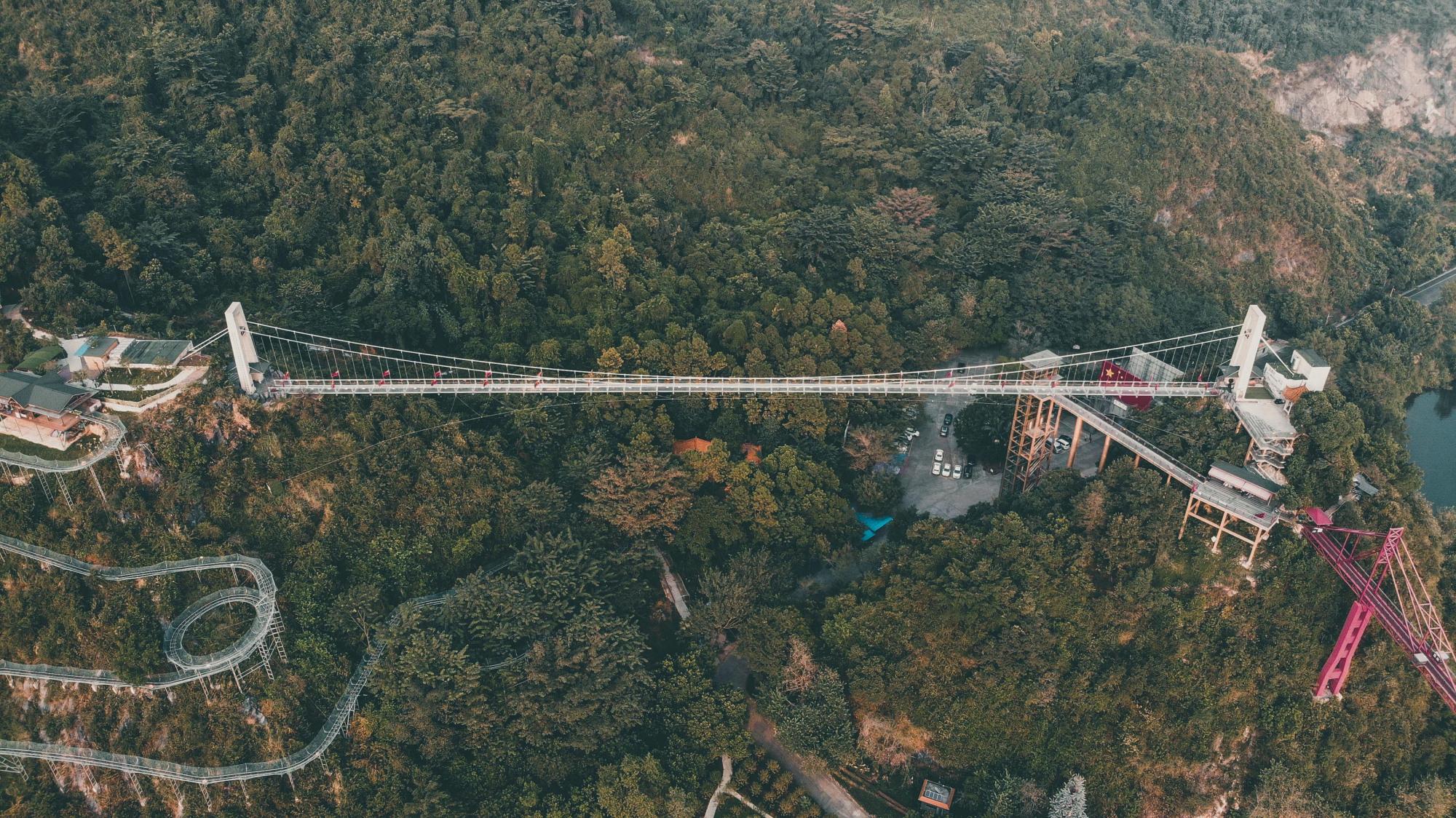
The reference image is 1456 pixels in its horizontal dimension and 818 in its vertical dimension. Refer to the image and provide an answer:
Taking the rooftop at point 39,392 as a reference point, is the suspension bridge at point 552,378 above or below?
below

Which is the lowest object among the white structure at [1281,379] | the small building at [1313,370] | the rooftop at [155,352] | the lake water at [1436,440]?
the lake water at [1436,440]

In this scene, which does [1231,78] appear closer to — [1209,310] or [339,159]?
[1209,310]

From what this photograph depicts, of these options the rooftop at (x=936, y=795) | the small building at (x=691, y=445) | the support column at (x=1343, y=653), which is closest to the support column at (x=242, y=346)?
the small building at (x=691, y=445)

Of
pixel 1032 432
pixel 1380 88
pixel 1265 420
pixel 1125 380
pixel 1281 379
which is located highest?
pixel 1281 379

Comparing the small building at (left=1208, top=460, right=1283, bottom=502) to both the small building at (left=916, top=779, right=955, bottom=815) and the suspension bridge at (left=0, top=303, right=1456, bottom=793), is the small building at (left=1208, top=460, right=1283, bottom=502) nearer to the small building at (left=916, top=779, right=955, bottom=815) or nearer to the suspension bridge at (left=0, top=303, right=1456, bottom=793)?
the suspension bridge at (left=0, top=303, right=1456, bottom=793)

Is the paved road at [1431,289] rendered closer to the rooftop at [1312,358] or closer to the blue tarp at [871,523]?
the rooftop at [1312,358]

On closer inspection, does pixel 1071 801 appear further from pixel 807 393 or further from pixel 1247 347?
pixel 807 393

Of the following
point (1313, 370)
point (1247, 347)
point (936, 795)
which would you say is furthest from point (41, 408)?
point (1313, 370)
